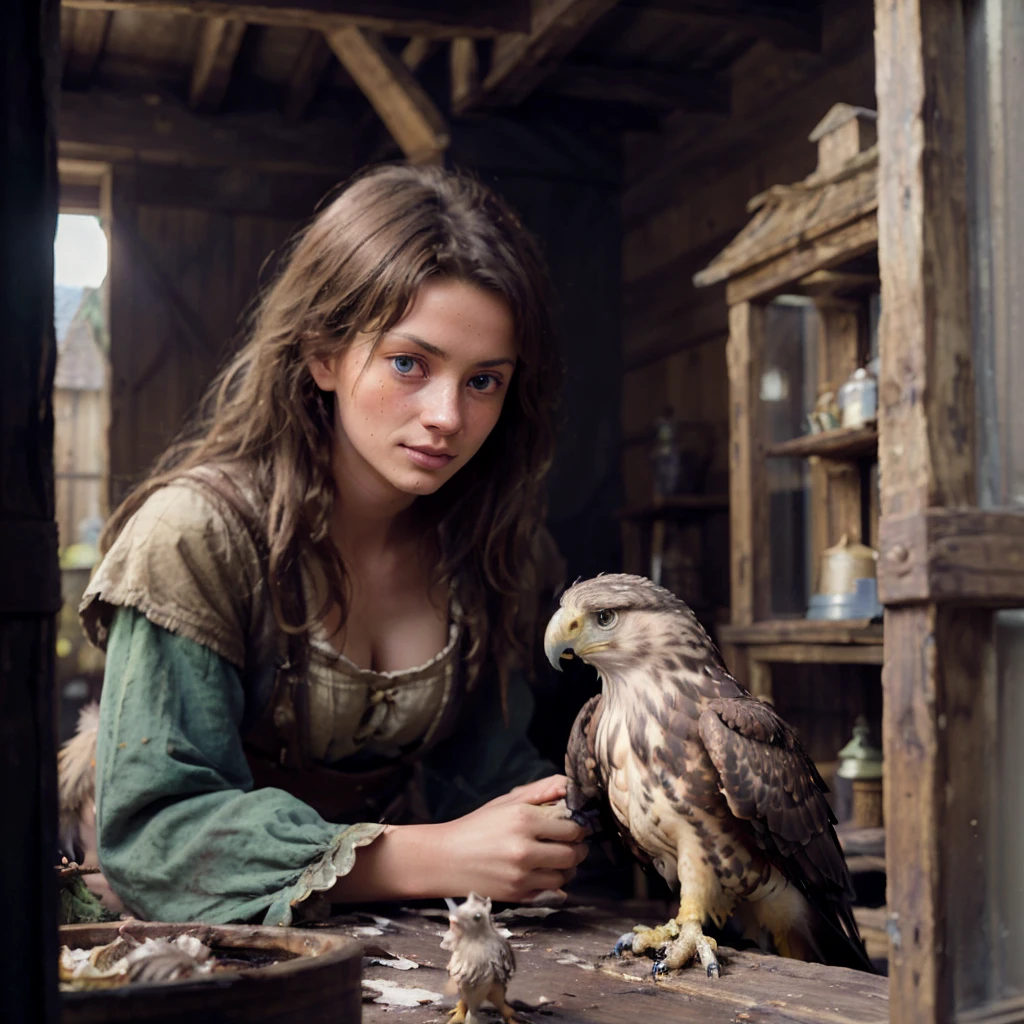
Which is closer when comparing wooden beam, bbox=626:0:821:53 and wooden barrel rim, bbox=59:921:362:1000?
wooden barrel rim, bbox=59:921:362:1000

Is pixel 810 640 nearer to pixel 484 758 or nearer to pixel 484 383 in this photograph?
pixel 484 758

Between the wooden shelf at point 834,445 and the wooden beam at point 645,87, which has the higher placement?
the wooden beam at point 645,87

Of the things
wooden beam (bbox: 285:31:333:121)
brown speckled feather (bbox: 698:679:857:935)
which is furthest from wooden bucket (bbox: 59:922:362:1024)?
wooden beam (bbox: 285:31:333:121)

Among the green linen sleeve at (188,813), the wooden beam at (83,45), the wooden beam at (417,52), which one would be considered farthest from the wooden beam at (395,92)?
the green linen sleeve at (188,813)

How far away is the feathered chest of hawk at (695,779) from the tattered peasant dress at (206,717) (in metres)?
0.44

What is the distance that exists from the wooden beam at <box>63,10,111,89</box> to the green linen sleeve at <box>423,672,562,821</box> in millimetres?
3456

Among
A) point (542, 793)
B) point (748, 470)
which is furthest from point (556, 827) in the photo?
point (748, 470)

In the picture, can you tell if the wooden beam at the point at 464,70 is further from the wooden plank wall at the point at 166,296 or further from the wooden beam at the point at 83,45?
the wooden plank wall at the point at 166,296

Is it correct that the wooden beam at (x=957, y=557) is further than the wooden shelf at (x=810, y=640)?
No

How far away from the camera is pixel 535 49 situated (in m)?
4.19

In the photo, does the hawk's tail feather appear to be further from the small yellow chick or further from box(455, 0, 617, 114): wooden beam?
box(455, 0, 617, 114): wooden beam

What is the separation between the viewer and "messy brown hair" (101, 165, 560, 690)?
2117 mm

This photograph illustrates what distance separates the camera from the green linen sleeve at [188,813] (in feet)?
6.11

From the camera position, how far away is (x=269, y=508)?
7.18 feet
